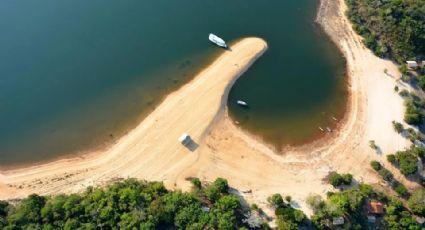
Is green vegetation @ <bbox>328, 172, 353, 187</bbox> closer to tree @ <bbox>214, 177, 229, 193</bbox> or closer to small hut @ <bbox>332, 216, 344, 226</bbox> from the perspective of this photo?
small hut @ <bbox>332, 216, 344, 226</bbox>

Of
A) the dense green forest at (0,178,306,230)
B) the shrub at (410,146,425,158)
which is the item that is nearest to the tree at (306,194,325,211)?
the dense green forest at (0,178,306,230)

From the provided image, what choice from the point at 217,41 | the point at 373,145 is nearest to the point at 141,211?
the point at 217,41

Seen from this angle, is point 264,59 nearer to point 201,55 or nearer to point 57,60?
point 201,55

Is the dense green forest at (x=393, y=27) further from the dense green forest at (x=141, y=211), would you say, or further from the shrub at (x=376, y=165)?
the dense green forest at (x=141, y=211)

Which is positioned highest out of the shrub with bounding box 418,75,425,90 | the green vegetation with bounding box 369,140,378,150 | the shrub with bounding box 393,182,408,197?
the shrub with bounding box 418,75,425,90

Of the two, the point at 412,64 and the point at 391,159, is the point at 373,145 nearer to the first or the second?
the point at 391,159

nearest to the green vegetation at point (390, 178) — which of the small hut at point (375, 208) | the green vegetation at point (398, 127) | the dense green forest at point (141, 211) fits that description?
the small hut at point (375, 208)
